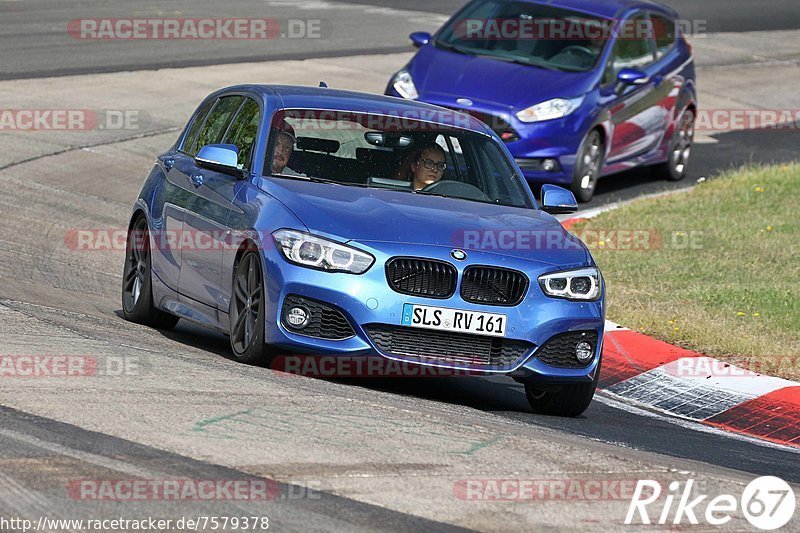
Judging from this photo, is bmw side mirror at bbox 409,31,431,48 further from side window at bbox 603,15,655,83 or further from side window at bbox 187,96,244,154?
side window at bbox 187,96,244,154

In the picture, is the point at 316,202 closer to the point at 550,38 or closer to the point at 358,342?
the point at 358,342

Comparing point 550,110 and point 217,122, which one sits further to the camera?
point 550,110

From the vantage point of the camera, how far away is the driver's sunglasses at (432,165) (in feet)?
31.2

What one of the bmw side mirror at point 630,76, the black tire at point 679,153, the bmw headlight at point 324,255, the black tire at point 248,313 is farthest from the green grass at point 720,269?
the black tire at point 248,313

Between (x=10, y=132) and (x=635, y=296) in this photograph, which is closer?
(x=635, y=296)

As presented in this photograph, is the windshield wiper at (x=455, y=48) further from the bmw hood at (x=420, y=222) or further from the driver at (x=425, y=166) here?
the bmw hood at (x=420, y=222)

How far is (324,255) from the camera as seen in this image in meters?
8.11

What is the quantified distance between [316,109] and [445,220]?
4.75 feet

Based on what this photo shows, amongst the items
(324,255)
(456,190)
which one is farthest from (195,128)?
(324,255)

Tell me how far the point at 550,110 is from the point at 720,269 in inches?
127

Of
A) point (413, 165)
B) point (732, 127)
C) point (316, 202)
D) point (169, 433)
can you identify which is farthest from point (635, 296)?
point (732, 127)

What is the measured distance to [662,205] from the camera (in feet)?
53.3

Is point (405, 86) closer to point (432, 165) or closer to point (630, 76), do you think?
point (630, 76)

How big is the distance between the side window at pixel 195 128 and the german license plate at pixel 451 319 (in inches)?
111
